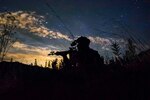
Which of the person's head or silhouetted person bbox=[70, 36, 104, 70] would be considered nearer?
silhouetted person bbox=[70, 36, 104, 70]

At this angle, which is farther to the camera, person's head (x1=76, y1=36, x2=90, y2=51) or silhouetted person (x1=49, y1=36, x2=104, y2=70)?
person's head (x1=76, y1=36, x2=90, y2=51)

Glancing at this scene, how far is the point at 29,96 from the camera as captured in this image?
312 centimetres

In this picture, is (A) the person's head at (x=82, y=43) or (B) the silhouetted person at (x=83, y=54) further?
(A) the person's head at (x=82, y=43)

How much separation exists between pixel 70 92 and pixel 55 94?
0.20 metres

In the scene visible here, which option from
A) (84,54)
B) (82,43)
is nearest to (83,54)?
(84,54)

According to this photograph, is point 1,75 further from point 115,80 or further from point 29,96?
point 115,80

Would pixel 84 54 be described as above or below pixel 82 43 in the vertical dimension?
below

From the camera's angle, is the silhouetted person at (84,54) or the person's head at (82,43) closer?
the silhouetted person at (84,54)

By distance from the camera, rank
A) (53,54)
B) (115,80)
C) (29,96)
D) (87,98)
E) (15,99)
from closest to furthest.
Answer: (87,98)
(115,80)
(29,96)
(15,99)
(53,54)

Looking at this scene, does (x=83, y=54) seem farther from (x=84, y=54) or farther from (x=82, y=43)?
(x=82, y=43)

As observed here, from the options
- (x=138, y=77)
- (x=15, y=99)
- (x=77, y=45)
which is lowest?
(x=15, y=99)

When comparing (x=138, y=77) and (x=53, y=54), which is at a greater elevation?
(x=53, y=54)

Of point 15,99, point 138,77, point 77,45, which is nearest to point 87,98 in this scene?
point 138,77

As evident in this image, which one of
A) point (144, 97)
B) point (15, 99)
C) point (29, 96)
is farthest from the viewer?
point (15, 99)
